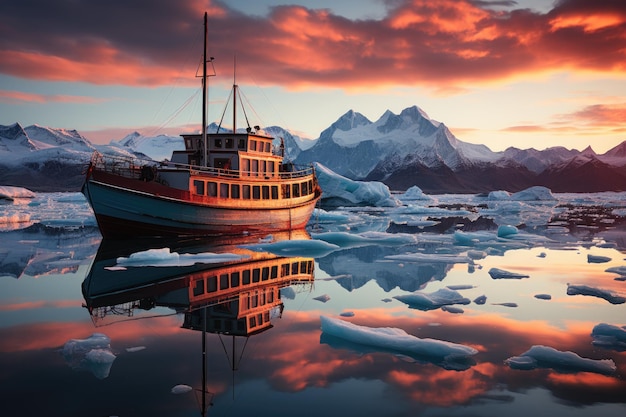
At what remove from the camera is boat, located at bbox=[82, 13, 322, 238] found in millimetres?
28438

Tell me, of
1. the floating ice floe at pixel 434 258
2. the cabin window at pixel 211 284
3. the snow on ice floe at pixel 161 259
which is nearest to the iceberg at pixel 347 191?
the floating ice floe at pixel 434 258

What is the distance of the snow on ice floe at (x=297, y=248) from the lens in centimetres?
2548

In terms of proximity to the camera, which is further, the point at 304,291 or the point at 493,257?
the point at 493,257

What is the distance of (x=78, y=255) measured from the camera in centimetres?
2514

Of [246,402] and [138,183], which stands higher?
[138,183]

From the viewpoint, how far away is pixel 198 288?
1611 cm

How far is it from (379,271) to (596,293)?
7.58m

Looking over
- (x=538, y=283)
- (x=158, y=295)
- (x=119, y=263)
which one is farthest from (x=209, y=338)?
(x=538, y=283)

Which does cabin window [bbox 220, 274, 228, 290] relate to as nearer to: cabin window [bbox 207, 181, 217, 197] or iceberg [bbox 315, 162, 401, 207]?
cabin window [bbox 207, 181, 217, 197]

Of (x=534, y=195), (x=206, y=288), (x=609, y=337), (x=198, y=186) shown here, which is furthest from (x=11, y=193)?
(x=534, y=195)

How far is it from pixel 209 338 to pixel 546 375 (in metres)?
6.55

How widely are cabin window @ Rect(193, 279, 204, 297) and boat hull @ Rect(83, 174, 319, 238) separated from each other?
12774 mm

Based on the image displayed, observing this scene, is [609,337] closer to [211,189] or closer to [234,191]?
[211,189]

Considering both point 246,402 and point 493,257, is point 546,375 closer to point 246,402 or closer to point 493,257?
point 246,402
